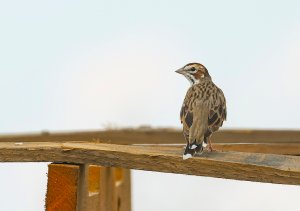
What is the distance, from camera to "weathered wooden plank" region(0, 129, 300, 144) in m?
7.36

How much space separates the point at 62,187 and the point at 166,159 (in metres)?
0.75

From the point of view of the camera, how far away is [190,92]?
5688 millimetres

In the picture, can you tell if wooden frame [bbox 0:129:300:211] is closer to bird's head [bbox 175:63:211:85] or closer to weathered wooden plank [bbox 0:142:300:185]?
weathered wooden plank [bbox 0:142:300:185]

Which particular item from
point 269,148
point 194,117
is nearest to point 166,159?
point 194,117

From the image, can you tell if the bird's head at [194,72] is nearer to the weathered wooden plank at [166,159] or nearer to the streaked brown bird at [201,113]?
the streaked brown bird at [201,113]

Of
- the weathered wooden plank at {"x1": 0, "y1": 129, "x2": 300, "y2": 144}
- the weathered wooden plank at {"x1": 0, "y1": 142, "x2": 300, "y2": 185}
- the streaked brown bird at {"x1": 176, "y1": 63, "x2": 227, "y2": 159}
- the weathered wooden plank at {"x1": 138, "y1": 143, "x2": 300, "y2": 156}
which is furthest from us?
the weathered wooden plank at {"x1": 0, "y1": 129, "x2": 300, "y2": 144}

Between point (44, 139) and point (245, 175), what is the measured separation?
442 centimetres

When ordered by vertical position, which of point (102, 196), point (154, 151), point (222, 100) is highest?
point (222, 100)

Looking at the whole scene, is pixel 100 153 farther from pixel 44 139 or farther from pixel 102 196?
pixel 44 139

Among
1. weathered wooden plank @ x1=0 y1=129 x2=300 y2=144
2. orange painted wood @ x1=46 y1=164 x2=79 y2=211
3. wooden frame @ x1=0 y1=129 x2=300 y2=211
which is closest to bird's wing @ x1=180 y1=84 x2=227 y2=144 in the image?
wooden frame @ x1=0 y1=129 x2=300 y2=211

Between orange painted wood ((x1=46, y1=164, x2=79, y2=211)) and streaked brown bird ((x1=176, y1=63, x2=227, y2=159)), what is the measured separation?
0.81 m

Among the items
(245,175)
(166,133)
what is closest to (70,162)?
(245,175)

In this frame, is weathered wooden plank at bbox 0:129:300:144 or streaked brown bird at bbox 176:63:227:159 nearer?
streaked brown bird at bbox 176:63:227:159

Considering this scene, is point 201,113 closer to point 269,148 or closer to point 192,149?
point 192,149
